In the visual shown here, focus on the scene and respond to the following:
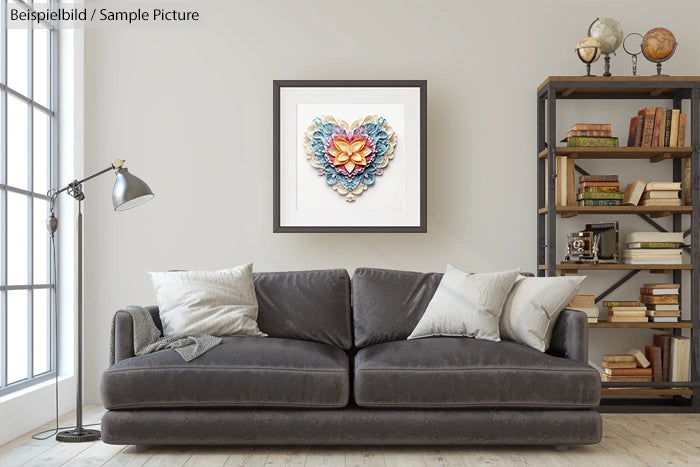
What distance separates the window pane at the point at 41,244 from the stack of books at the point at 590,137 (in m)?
3.08

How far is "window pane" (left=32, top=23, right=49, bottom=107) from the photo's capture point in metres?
4.70

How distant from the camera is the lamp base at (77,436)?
13.0 ft

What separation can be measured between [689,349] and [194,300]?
9.61ft

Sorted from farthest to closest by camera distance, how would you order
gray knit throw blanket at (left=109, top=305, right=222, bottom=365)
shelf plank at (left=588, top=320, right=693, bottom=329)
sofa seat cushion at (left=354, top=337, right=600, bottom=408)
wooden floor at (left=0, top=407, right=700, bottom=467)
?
shelf plank at (left=588, top=320, right=693, bottom=329) → gray knit throw blanket at (left=109, top=305, right=222, bottom=365) → sofa seat cushion at (left=354, top=337, right=600, bottom=408) → wooden floor at (left=0, top=407, right=700, bottom=467)

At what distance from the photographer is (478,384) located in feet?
12.1

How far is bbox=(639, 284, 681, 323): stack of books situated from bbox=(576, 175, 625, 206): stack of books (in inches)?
22.3

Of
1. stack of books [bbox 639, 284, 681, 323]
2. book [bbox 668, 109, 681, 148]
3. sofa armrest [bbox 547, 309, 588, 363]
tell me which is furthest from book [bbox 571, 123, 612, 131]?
sofa armrest [bbox 547, 309, 588, 363]

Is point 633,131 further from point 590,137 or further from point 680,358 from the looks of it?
point 680,358

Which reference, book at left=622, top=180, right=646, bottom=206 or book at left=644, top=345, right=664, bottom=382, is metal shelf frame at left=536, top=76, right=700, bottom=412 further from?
book at left=622, top=180, right=646, bottom=206

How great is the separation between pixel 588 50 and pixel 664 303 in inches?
61.9

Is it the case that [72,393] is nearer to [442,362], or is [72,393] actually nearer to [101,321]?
[101,321]

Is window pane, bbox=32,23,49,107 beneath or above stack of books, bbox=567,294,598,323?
above

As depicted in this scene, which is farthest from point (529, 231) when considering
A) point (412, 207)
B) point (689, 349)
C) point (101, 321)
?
point (101, 321)

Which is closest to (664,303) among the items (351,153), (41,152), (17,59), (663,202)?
(663,202)
